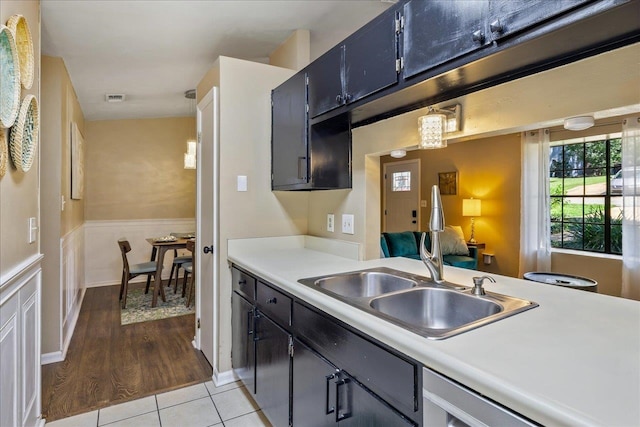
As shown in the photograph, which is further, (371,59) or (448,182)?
(448,182)

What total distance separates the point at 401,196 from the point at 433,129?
5.19 metres

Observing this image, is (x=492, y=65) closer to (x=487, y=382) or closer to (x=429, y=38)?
(x=429, y=38)

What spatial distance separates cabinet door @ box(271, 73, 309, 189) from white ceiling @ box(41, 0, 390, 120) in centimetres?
55

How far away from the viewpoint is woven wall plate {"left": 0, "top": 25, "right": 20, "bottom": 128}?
1227mm

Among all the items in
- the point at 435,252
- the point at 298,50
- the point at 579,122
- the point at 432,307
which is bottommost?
the point at 432,307

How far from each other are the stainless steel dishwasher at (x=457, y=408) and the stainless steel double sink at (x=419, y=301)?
12cm

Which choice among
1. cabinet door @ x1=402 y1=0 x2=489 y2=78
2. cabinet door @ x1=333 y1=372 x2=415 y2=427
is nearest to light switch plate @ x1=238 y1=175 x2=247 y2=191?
cabinet door @ x1=402 y1=0 x2=489 y2=78

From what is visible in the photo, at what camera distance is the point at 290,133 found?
7.39 feet

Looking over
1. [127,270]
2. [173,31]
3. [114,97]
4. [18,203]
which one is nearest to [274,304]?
[18,203]

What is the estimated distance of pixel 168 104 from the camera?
455 centimetres

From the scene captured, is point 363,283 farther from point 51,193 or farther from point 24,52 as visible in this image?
point 51,193

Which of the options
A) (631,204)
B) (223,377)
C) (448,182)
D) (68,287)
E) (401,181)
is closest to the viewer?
(223,377)

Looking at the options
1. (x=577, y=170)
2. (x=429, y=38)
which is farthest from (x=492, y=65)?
(x=577, y=170)

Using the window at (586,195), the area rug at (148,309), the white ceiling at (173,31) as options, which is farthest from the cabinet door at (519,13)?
the window at (586,195)
